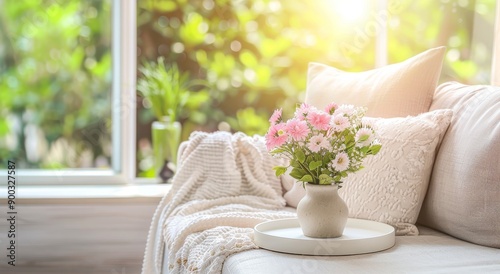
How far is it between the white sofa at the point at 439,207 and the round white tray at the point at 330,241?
2 cm

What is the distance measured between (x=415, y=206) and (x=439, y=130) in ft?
0.74

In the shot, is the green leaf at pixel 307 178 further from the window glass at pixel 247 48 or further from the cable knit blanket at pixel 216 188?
the window glass at pixel 247 48

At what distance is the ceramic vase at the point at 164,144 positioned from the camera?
3262mm

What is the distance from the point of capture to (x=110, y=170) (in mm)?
3408

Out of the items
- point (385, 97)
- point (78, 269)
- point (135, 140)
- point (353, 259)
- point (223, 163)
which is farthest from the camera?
point (135, 140)

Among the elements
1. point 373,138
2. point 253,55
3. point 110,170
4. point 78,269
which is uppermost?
point 253,55

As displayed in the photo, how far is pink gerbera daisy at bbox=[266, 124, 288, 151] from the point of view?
1758mm

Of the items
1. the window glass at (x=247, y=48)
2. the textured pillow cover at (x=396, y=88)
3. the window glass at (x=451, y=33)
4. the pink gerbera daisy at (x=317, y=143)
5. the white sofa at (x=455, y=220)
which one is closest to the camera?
the white sofa at (x=455, y=220)

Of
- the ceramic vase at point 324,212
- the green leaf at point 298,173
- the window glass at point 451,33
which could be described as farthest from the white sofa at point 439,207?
the window glass at point 451,33

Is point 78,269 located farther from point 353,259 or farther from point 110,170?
point 353,259

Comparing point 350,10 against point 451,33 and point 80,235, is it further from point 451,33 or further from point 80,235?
point 80,235

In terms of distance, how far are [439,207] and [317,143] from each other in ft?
1.53

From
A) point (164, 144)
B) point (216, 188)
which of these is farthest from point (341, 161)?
point (164, 144)

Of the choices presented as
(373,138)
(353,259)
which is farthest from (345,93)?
(353,259)
